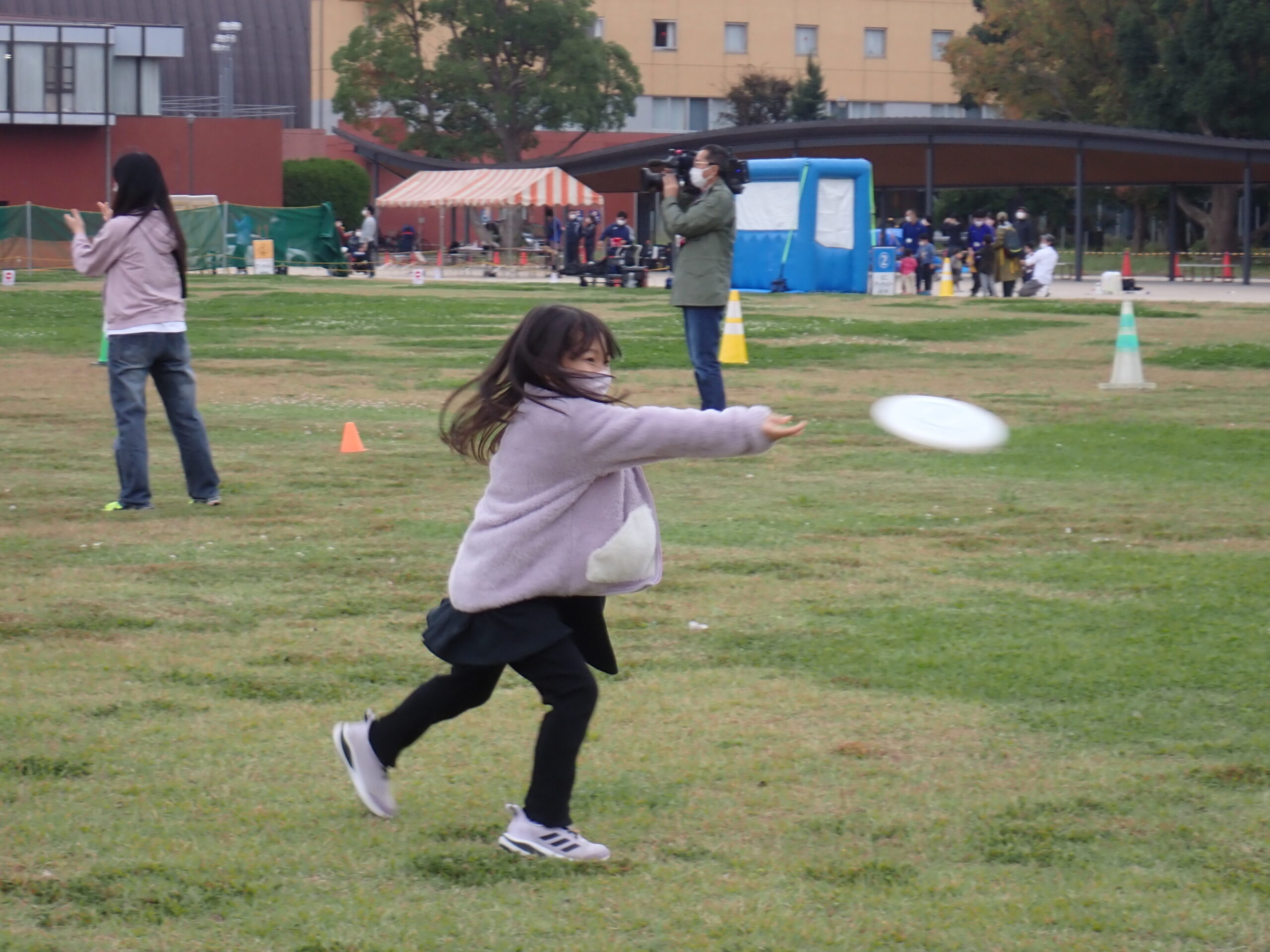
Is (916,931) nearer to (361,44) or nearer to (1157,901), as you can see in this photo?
(1157,901)

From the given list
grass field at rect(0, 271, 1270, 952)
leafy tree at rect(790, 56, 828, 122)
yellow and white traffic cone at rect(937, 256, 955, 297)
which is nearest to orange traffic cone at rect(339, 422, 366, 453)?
grass field at rect(0, 271, 1270, 952)

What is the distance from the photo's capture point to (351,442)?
430 inches

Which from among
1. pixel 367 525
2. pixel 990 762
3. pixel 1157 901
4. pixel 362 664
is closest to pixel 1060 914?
pixel 1157 901

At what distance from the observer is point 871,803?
14.6ft

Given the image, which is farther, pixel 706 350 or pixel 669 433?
pixel 706 350

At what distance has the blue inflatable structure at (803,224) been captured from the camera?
33781 millimetres

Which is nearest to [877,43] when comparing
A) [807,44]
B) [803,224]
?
[807,44]

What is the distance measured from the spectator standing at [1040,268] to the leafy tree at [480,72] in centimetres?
3473

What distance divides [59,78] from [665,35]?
99.5 feet

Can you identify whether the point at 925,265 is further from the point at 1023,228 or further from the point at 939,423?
the point at 939,423

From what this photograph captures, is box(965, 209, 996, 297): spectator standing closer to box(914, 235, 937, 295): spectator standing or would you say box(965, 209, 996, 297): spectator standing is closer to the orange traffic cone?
box(914, 235, 937, 295): spectator standing

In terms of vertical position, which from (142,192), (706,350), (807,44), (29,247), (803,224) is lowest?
(706,350)

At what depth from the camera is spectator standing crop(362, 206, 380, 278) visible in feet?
149

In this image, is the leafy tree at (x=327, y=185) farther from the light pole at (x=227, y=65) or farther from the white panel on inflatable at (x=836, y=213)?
the white panel on inflatable at (x=836, y=213)
